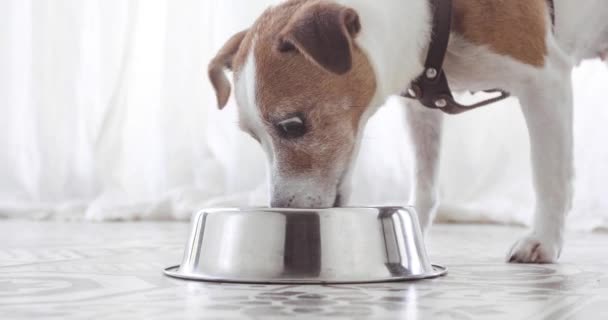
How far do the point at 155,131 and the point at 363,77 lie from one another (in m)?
1.86

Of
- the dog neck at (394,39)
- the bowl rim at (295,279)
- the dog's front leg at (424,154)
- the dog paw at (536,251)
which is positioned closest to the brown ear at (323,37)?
the dog neck at (394,39)

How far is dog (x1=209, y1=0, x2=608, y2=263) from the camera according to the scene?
4.75 feet

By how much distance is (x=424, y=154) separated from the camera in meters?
1.97

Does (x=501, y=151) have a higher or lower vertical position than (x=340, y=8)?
lower

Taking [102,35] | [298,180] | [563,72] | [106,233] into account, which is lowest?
[106,233]

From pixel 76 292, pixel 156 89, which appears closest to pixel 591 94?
pixel 156 89

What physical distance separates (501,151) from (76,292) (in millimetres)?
2123

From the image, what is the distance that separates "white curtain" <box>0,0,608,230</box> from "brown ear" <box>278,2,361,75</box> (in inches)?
58.6

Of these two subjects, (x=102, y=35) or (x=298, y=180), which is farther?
(x=102, y=35)

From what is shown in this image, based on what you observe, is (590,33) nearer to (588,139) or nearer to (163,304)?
(588,139)

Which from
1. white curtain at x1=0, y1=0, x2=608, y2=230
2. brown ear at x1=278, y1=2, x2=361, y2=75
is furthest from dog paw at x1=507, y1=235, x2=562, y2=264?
white curtain at x1=0, y1=0, x2=608, y2=230

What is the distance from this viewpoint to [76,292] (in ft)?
3.59

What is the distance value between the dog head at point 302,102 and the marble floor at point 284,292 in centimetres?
27

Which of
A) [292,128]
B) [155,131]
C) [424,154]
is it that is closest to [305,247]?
[292,128]
